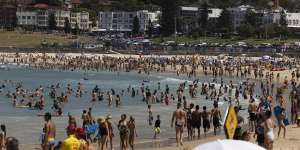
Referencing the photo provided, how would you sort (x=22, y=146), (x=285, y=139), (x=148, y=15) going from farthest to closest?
(x=148, y=15)
(x=22, y=146)
(x=285, y=139)

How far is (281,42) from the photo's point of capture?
3959 inches

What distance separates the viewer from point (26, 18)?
152m

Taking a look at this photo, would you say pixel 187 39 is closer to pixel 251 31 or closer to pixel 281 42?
pixel 251 31

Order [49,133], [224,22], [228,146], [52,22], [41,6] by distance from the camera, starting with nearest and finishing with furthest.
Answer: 1. [228,146]
2. [49,133]
3. [224,22]
4. [52,22]
5. [41,6]

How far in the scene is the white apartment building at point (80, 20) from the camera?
14900cm

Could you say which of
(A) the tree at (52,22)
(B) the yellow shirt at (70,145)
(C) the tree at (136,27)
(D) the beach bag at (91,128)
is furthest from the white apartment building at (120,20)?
(B) the yellow shirt at (70,145)

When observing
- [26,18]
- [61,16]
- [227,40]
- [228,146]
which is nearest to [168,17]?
[227,40]

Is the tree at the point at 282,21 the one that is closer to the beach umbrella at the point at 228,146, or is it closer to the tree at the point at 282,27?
the tree at the point at 282,27

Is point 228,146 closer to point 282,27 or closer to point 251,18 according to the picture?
point 282,27

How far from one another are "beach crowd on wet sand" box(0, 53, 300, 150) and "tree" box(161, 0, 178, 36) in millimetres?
39202

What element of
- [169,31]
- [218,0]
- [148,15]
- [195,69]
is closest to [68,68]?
[195,69]

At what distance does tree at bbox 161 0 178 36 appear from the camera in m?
128

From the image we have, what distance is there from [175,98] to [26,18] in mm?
117014

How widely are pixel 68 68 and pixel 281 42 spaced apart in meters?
37.7
